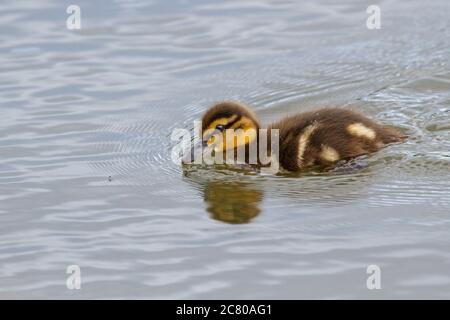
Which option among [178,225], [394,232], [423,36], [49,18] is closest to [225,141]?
[178,225]

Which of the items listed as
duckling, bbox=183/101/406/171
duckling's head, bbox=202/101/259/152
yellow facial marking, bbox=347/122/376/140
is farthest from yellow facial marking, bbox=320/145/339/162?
duckling's head, bbox=202/101/259/152

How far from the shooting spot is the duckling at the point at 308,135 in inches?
220

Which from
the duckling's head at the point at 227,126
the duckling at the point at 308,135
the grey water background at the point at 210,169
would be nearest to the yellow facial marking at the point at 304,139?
the duckling at the point at 308,135

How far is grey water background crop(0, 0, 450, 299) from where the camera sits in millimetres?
4363

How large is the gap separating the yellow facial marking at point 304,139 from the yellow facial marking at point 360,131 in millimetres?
181

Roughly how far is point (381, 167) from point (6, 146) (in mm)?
2082

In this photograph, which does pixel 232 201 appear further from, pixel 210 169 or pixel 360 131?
pixel 360 131

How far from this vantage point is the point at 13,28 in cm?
792

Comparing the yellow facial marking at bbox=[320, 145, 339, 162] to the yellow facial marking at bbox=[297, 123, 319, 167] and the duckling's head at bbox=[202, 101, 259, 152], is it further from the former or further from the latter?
the duckling's head at bbox=[202, 101, 259, 152]

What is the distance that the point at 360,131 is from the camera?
5.66 meters

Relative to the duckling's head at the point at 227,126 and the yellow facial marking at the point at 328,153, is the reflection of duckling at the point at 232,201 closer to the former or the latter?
the duckling's head at the point at 227,126

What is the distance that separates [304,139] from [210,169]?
1.70ft

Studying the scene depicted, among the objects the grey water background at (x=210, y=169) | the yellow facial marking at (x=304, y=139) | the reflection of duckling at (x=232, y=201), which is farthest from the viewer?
the yellow facial marking at (x=304, y=139)

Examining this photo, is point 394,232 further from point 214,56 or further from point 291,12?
point 291,12
